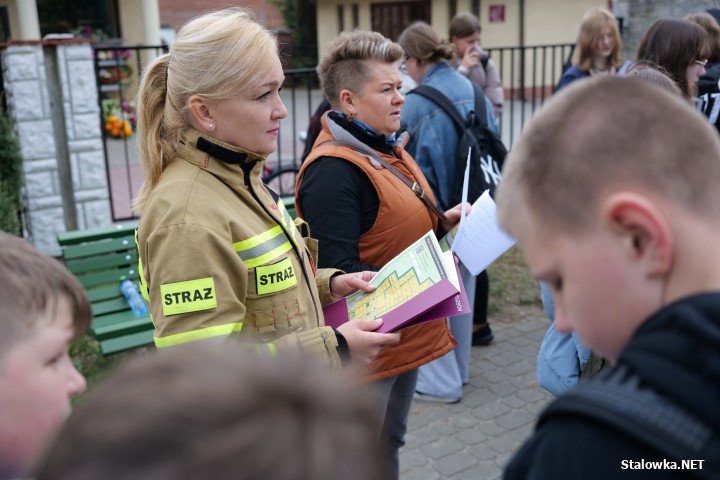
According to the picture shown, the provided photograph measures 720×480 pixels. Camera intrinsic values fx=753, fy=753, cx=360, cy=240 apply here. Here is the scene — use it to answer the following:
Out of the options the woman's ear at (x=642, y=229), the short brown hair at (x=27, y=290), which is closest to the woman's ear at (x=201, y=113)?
the short brown hair at (x=27, y=290)

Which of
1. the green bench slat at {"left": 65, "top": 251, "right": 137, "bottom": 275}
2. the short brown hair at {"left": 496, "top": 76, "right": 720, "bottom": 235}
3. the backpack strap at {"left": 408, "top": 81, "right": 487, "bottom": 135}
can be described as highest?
the short brown hair at {"left": 496, "top": 76, "right": 720, "bottom": 235}

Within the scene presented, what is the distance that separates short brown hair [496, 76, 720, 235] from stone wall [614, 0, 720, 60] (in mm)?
7789

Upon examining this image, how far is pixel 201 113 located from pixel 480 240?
113 cm

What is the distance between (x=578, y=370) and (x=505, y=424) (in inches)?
82.7

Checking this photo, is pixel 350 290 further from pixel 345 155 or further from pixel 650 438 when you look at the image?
pixel 650 438

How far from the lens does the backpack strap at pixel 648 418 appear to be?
895 millimetres

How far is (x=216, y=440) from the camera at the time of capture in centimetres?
69

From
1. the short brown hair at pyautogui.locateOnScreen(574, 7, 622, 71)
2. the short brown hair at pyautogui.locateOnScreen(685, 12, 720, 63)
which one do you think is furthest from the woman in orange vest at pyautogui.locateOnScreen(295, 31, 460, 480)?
the short brown hair at pyautogui.locateOnScreen(574, 7, 622, 71)

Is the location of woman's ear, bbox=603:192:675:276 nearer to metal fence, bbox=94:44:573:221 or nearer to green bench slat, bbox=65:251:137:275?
green bench slat, bbox=65:251:137:275

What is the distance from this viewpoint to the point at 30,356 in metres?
1.17

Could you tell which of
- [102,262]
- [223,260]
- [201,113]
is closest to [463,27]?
[102,262]

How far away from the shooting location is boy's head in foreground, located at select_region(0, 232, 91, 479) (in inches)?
45.4

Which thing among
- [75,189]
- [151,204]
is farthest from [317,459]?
[75,189]

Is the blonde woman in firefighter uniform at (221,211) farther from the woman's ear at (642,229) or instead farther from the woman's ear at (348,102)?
the woman's ear at (642,229)
